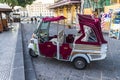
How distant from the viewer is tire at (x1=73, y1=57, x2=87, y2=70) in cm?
674

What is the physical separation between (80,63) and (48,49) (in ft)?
3.99

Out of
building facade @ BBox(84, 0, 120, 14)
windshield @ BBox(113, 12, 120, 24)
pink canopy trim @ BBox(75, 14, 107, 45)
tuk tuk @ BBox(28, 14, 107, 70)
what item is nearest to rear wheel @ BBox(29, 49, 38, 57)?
tuk tuk @ BBox(28, 14, 107, 70)

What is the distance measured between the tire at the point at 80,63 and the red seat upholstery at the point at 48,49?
0.82m

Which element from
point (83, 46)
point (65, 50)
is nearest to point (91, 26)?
point (83, 46)

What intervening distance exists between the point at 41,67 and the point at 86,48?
1576 millimetres

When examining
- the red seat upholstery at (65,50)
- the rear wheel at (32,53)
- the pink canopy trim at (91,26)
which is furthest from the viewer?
the rear wheel at (32,53)

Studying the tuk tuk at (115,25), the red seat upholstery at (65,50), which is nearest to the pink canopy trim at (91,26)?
the red seat upholstery at (65,50)

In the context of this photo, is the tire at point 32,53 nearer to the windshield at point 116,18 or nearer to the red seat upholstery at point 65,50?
the red seat upholstery at point 65,50

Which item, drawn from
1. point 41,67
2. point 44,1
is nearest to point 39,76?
point 41,67

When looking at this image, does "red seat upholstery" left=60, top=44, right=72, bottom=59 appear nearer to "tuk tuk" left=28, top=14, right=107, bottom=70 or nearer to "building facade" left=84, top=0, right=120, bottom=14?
"tuk tuk" left=28, top=14, right=107, bottom=70

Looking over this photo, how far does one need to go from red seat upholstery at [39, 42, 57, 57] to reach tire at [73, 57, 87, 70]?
0.82 metres

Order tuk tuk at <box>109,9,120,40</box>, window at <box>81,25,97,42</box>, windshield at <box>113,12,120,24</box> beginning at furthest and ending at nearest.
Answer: windshield at <box>113,12,120,24</box> → tuk tuk at <box>109,9,120,40</box> → window at <box>81,25,97,42</box>

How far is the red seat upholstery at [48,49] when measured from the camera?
7.21m

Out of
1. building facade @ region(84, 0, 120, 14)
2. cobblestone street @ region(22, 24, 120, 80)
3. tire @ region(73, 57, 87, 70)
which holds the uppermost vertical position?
building facade @ region(84, 0, 120, 14)
